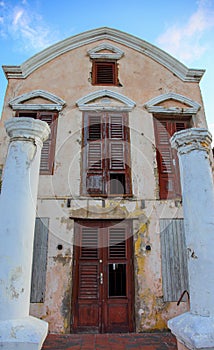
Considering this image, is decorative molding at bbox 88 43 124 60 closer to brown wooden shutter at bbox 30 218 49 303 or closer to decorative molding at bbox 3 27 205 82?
decorative molding at bbox 3 27 205 82

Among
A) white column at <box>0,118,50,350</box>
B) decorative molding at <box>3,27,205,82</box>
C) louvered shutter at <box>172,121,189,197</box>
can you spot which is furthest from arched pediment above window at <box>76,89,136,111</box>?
white column at <box>0,118,50,350</box>

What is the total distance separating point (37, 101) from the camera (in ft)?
25.3

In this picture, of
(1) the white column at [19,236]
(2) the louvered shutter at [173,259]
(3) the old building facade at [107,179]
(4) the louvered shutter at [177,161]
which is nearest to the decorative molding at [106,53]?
(3) the old building facade at [107,179]

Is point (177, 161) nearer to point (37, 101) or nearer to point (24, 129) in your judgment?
point (37, 101)

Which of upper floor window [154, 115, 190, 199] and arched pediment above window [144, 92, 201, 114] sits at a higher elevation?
arched pediment above window [144, 92, 201, 114]

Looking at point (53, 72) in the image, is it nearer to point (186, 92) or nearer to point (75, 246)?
point (186, 92)

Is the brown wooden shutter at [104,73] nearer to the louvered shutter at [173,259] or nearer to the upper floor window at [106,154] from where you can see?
the upper floor window at [106,154]

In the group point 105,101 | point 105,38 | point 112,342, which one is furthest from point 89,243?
point 105,38

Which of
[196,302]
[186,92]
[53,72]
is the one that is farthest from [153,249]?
[53,72]

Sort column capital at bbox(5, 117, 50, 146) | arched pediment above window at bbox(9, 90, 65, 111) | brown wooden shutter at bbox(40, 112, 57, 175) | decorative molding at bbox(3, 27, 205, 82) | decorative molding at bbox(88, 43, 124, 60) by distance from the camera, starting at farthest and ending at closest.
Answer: decorative molding at bbox(88, 43, 124, 60) → decorative molding at bbox(3, 27, 205, 82) → arched pediment above window at bbox(9, 90, 65, 111) → brown wooden shutter at bbox(40, 112, 57, 175) → column capital at bbox(5, 117, 50, 146)

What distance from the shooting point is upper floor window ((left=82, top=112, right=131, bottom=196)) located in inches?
270

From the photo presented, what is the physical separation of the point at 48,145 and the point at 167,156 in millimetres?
3098

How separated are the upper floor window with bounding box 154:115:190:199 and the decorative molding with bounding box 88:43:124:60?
237 centimetres

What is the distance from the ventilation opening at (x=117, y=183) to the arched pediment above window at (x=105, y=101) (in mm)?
1917
